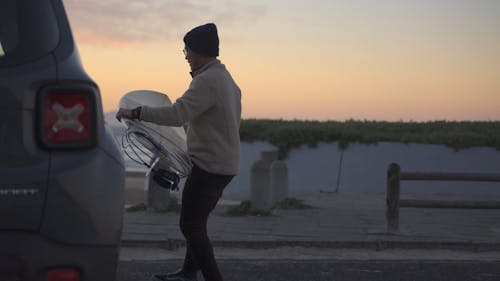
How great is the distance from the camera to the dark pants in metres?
5.48

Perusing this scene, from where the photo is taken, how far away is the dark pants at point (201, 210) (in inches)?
216

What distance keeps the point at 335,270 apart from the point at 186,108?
2.64 m

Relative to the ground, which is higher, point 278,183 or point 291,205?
point 278,183

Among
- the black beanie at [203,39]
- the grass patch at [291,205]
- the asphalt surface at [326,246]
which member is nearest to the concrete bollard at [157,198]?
the asphalt surface at [326,246]

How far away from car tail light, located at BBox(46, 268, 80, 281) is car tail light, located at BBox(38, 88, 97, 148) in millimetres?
489

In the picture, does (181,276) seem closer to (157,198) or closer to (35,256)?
(35,256)

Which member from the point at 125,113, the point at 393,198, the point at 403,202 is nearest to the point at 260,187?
the point at 393,198

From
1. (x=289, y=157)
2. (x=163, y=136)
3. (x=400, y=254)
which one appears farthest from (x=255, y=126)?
(x=163, y=136)

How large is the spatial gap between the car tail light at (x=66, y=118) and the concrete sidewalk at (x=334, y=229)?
16.8 ft

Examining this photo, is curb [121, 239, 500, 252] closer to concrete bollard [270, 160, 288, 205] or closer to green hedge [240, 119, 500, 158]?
concrete bollard [270, 160, 288, 205]

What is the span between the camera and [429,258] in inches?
316

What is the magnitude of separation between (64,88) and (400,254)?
5658 mm

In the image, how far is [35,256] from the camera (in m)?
3.11

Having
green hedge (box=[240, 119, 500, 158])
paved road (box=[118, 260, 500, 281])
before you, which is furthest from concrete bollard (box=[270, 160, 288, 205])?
paved road (box=[118, 260, 500, 281])
